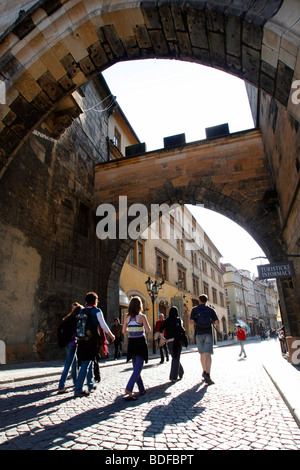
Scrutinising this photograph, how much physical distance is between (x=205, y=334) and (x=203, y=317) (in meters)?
0.32

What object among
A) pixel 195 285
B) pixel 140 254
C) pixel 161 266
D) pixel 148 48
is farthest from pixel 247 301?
pixel 148 48

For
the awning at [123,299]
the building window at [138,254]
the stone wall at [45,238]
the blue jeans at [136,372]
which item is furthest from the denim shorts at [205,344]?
the building window at [138,254]

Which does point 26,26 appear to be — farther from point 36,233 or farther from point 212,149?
point 212,149

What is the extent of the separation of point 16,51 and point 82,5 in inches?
64.4

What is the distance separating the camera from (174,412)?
324 cm

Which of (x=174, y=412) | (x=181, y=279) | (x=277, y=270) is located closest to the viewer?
(x=174, y=412)

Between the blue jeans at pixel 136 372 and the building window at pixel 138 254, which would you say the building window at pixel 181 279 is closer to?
the building window at pixel 138 254

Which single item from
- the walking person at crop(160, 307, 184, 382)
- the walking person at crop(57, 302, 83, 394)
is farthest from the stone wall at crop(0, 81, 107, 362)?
the walking person at crop(160, 307, 184, 382)

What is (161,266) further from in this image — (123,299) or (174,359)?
(174,359)

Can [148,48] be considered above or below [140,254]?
above

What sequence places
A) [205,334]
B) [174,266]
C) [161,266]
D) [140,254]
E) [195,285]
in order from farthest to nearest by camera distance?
[195,285] → [174,266] → [161,266] → [140,254] → [205,334]

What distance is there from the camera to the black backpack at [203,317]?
17.7ft

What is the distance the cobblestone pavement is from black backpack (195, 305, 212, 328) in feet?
3.66

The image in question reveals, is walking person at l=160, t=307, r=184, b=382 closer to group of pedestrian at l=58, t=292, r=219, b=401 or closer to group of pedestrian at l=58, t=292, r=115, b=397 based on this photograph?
group of pedestrian at l=58, t=292, r=219, b=401
